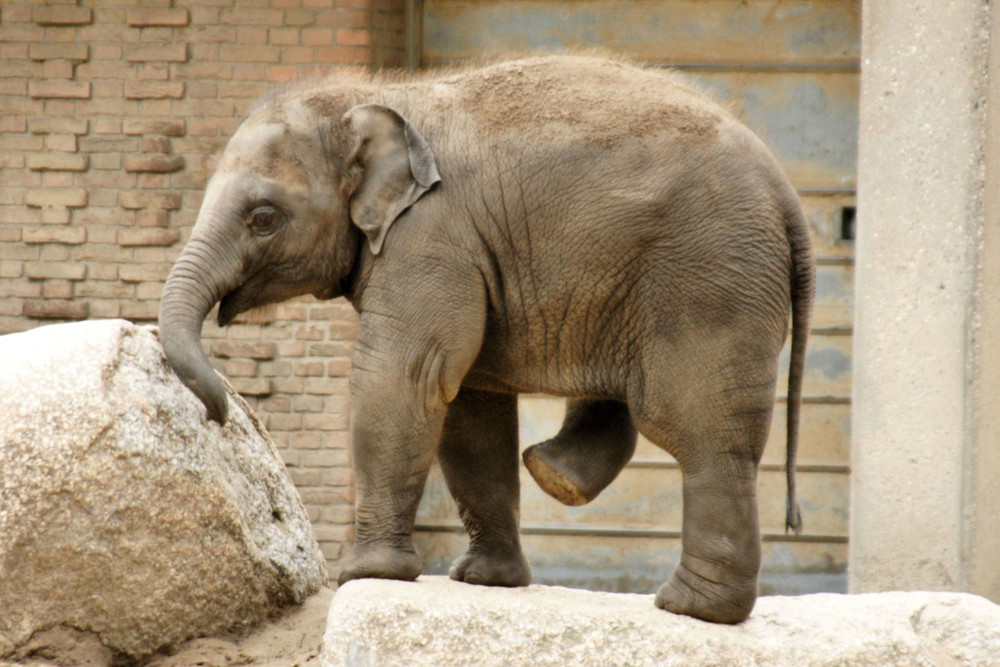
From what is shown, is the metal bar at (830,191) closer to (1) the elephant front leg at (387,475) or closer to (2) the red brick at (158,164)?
(2) the red brick at (158,164)

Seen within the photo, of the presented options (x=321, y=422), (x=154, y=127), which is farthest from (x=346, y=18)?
(x=321, y=422)

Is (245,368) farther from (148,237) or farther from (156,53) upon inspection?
(156,53)

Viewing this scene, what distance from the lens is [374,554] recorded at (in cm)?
320

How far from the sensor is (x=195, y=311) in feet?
9.96

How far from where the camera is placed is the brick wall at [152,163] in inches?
238

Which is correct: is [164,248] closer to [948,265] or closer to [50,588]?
[50,588]

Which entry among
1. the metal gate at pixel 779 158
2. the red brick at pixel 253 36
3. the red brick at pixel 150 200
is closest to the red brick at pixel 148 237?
the red brick at pixel 150 200

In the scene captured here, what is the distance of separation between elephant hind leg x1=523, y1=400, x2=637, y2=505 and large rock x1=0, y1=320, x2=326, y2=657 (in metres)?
0.85

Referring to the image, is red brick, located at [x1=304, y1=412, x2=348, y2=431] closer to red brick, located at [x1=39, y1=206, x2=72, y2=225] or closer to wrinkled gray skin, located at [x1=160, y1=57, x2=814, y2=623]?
red brick, located at [x1=39, y1=206, x2=72, y2=225]

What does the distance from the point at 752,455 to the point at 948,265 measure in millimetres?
2037

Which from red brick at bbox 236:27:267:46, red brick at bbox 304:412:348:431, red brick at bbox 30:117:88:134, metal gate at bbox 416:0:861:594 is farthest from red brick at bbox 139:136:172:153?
red brick at bbox 304:412:348:431

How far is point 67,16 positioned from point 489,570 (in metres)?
3.96

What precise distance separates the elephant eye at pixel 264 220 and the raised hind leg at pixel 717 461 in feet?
3.28

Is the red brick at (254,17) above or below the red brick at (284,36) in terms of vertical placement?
above
